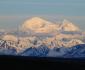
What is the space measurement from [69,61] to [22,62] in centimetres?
97

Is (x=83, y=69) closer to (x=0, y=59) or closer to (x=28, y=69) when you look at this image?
(x=28, y=69)

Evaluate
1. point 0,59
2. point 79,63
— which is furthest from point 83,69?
point 0,59

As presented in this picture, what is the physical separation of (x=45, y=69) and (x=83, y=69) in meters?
0.79

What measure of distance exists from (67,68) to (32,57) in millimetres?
793

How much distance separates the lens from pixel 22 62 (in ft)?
23.7

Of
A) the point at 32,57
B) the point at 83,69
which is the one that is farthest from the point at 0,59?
the point at 83,69

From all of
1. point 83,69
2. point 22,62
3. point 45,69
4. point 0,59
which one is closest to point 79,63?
point 83,69

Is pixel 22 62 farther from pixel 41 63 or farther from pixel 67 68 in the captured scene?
pixel 67 68

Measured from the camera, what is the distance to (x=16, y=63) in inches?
283

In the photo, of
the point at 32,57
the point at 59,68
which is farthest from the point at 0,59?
the point at 59,68

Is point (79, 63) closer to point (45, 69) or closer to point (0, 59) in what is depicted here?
point (45, 69)

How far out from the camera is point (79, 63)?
7.11m

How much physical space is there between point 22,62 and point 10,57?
269 millimetres

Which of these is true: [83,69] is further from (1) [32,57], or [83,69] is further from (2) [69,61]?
(1) [32,57]
